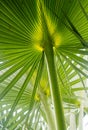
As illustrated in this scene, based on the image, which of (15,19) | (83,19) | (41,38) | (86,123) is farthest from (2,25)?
(86,123)

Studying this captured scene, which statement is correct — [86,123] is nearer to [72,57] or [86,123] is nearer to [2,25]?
[72,57]

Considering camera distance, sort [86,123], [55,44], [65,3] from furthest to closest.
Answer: [86,123] < [55,44] < [65,3]

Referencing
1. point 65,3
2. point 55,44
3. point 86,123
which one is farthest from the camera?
point 86,123

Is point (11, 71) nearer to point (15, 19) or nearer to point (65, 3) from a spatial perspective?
point (15, 19)

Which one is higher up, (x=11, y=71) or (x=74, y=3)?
(x=74, y=3)

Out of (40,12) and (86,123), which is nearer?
(40,12)

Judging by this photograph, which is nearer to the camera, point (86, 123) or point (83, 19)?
point (83, 19)

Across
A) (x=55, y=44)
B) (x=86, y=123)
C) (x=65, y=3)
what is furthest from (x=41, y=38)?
(x=86, y=123)

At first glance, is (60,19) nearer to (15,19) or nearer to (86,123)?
Result: (15,19)

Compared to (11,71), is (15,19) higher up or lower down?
higher up
